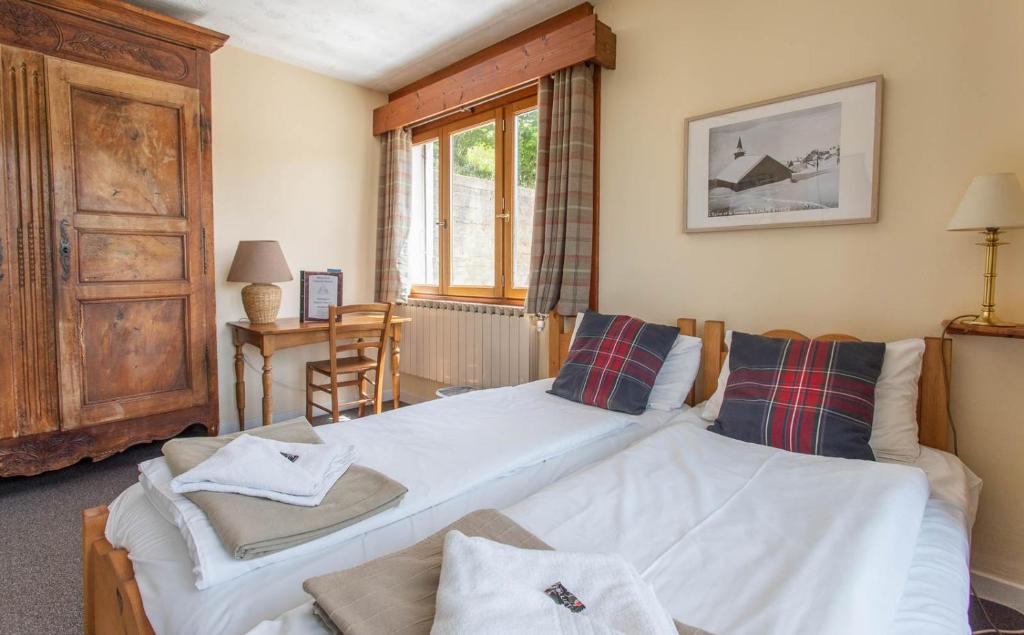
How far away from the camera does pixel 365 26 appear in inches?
123

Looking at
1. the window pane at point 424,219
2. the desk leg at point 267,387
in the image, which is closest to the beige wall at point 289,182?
the window pane at point 424,219

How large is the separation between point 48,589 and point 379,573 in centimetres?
172

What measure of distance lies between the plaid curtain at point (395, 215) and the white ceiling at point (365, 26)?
1.81 feet

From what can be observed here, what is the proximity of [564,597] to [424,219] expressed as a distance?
12.1 ft

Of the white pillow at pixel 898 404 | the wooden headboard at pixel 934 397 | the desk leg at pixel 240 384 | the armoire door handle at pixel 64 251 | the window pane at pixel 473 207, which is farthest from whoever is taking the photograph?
the window pane at pixel 473 207

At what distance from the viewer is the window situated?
3.37 m

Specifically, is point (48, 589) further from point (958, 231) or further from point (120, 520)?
point (958, 231)

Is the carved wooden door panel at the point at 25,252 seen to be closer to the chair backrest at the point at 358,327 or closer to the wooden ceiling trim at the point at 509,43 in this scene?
the chair backrest at the point at 358,327

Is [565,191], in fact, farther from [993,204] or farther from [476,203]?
[993,204]

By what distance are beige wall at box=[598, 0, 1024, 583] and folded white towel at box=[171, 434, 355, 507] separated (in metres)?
1.84

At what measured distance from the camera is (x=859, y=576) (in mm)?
952

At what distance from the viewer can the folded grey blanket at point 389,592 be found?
80 centimetres

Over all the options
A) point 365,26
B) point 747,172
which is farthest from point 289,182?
point 747,172

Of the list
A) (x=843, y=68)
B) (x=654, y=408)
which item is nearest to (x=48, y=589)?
(x=654, y=408)
